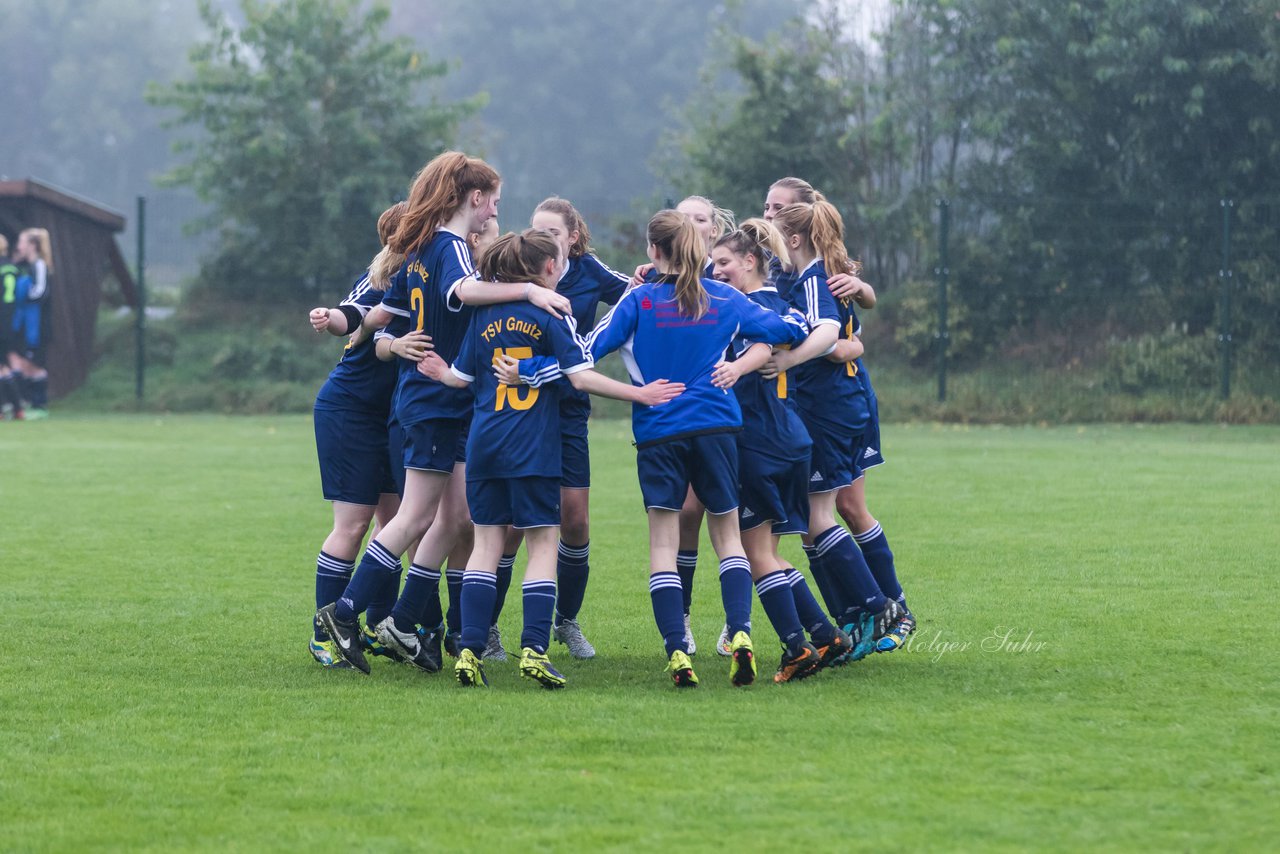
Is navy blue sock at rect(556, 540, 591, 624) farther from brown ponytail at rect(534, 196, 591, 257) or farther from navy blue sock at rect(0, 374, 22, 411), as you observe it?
navy blue sock at rect(0, 374, 22, 411)

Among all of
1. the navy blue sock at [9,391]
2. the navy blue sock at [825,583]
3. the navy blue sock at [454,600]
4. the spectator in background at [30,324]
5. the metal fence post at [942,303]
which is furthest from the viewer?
the spectator in background at [30,324]

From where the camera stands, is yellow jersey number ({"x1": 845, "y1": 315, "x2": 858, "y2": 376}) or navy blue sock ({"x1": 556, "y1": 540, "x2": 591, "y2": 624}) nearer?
yellow jersey number ({"x1": 845, "y1": 315, "x2": 858, "y2": 376})

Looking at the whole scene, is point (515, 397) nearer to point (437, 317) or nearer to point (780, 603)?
point (437, 317)

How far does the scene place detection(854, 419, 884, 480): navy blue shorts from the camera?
606 cm

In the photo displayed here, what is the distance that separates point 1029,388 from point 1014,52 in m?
5.72

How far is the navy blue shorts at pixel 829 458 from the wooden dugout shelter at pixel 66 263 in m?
16.7

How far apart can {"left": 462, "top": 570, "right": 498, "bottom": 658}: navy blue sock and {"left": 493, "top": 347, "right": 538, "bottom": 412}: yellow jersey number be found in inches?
23.5

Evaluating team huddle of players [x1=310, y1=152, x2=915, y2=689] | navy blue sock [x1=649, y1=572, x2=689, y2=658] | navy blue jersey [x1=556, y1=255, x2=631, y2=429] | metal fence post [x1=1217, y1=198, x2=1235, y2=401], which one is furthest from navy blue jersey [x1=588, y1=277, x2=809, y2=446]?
metal fence post [x1=1217, y1=198, x2=1235, y2=401]

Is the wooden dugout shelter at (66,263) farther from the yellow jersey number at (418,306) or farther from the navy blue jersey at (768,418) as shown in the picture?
the navy blue jersey at (768,418)

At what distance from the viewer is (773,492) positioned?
5613mm

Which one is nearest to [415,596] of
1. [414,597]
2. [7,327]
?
[414,597]

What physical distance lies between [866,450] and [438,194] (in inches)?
76.9

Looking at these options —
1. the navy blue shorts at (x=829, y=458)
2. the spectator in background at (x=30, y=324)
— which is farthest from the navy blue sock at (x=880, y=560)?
the spectator in background at (x=30, y=324)

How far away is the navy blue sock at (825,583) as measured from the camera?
6027 millimetres
